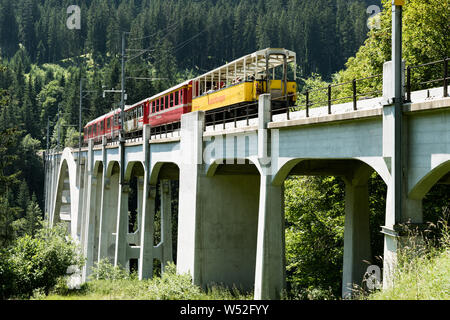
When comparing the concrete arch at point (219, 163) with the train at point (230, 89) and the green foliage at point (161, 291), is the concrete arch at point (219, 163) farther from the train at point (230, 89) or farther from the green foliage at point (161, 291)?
the green foliage at point (161, 291)

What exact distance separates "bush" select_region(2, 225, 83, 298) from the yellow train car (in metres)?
9.96

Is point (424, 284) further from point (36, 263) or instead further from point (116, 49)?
point (116, 49)

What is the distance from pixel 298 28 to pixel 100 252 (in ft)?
335

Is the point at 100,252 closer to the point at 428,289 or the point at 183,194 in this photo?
the point at 183,194

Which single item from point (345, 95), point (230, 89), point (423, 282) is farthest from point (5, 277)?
point (423, 282)

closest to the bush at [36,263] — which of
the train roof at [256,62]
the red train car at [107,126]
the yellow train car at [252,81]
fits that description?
the yellow train car at [252,81]

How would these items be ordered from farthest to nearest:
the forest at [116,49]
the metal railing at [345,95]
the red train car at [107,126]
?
the forest at [116,49] < the red train car at [107,126] < the metal railing at [345,95]

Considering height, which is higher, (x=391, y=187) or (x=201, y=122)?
(x=201, y=122)

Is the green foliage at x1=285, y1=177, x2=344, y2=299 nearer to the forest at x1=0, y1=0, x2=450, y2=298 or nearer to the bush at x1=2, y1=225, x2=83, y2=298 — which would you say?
the bush at x1=2, y1=225, x2=83, y2=298

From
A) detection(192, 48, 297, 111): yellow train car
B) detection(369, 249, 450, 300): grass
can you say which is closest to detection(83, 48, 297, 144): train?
detection(192, 48, 297, 111): yellow train car

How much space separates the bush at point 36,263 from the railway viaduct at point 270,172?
4716 mm

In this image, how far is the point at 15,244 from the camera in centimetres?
2547

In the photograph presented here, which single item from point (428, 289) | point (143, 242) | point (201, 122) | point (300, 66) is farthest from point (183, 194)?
point (300, 66)

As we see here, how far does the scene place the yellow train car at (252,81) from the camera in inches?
819
